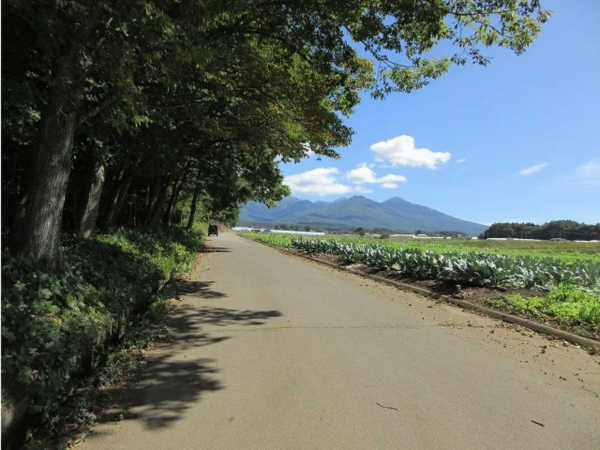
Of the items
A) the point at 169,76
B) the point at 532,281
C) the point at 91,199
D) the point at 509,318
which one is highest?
the point at 169,76

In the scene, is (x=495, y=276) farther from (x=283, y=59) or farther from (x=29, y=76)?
(x=29, y=76)

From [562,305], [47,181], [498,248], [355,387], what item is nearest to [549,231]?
[498,248]

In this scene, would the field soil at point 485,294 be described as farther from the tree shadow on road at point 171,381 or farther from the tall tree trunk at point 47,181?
the tall tree trunk at point 47,181

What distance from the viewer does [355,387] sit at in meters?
4.46

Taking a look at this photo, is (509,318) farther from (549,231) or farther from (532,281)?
(549,231)

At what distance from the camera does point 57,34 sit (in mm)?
4746

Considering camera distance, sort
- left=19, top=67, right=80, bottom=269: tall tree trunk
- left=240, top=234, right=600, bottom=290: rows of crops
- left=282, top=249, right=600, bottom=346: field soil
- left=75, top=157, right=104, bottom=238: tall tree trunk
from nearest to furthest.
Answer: left=19, top=67, right=80, bottom=269: tall tree trunk, left=282, top=249, right=600, bottom=346: field soil, left=240, top=234, right=600, bottom=290: rows of crops, left=75, top=157, right=104, bottom=238: tall tree trunk

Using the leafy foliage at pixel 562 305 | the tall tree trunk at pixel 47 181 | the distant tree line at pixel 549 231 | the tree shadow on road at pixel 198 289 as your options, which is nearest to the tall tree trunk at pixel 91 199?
the tree shadow on road at pixel 198 289

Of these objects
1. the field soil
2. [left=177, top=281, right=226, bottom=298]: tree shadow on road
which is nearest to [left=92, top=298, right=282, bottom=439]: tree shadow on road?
[left=177, top=281, right=226, bottom=298]: tree shadow on road

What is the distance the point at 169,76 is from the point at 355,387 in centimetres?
445

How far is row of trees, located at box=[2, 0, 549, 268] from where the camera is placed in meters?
4.88

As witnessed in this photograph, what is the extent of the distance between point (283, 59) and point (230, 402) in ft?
27.0

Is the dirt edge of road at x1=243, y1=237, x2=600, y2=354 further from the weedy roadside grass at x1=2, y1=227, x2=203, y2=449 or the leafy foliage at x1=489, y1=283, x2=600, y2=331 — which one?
the weedy roadside grass at x1=2, y1=227, x2=203, y2=449

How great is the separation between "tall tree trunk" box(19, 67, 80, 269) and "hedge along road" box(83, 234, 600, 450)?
7.82ft
